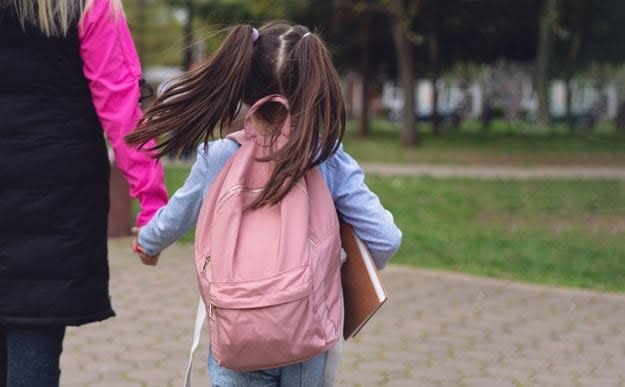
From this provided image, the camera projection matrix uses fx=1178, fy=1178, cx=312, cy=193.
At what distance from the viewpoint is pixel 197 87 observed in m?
2.90

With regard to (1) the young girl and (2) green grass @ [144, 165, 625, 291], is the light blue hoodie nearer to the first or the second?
(1) the young girl

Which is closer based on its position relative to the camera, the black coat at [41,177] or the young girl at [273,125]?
the young girl at [273,125]

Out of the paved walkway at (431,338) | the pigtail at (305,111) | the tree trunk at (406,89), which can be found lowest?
the tree trunk at (406,89)

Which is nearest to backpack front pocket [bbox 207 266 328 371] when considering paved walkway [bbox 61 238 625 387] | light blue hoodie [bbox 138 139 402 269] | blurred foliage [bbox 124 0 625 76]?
light blue hoodie [bbox 138 139 402 269]

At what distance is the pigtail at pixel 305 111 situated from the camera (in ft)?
9.07

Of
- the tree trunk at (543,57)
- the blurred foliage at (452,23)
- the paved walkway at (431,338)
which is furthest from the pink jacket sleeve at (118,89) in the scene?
the tree trunk at (543,57)

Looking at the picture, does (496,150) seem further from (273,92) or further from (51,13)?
(273,92)

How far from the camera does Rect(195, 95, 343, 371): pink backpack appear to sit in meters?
2.69

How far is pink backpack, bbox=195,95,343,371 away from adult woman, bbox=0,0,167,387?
18.2 inches

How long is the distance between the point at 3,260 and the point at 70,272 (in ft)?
0.58

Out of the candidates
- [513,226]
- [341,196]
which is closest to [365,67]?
[513,226]

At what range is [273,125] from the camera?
2881mm

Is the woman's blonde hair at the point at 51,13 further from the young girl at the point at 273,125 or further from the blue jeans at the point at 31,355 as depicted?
the blue jeans at the point at 31,355

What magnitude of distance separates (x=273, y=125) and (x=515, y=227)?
938 cm
